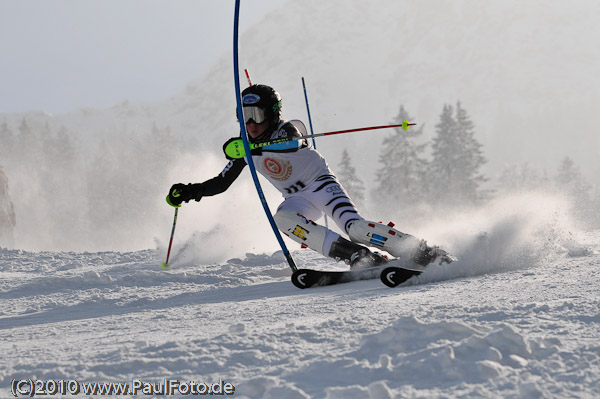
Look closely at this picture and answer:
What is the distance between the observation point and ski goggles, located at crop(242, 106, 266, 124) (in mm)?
5264

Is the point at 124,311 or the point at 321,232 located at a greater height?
the point at 321,232

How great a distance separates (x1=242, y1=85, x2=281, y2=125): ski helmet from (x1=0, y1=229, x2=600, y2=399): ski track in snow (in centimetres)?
155

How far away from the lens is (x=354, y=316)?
2732mm

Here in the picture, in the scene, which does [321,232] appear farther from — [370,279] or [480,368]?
[480,368]

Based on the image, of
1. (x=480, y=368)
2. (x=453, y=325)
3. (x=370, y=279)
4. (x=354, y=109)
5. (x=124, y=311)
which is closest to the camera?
(x=480, y=368)

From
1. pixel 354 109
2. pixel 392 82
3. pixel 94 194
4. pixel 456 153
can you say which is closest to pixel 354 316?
pixel 456 153

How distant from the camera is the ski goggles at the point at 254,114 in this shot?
5264mm

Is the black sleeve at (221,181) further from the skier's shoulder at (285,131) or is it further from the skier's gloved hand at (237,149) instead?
the skier's shoulder at (285,131)

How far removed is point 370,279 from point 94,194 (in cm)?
4505

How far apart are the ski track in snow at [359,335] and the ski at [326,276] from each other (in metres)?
0.13

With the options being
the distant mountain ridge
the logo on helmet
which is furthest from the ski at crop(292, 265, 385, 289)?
the distant mountain ridge

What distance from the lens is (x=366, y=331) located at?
2.44m

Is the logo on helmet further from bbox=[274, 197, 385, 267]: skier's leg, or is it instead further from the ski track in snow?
the ski track in snow

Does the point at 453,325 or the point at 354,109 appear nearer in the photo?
the point at 453,325
